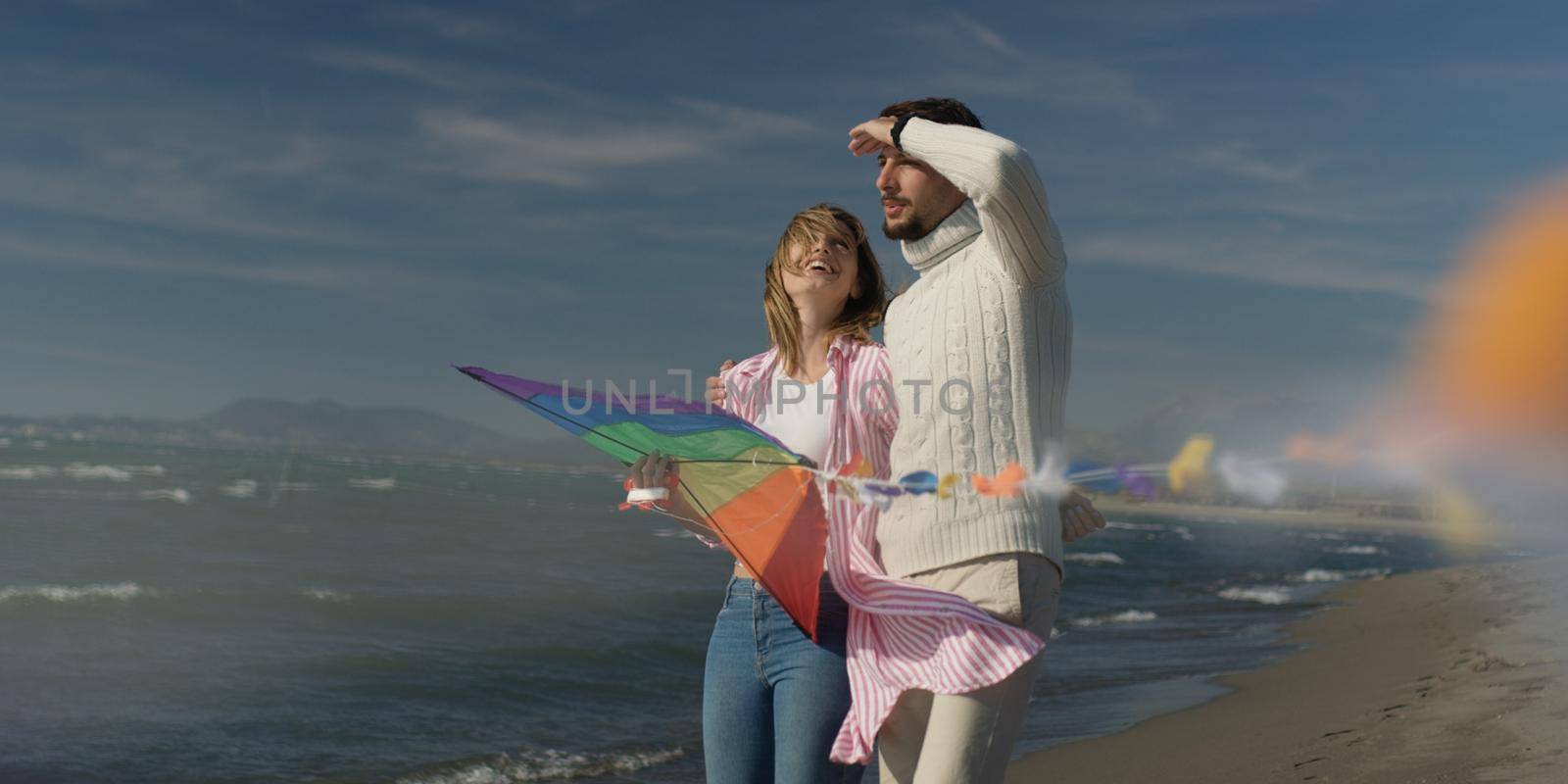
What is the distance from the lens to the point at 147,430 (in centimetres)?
16700

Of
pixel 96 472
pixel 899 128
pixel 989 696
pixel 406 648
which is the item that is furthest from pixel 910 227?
pixel 96 472

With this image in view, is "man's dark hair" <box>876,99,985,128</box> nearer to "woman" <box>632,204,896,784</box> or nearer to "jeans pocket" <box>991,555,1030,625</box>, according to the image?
"woman" <box>632,204,896,784</box>

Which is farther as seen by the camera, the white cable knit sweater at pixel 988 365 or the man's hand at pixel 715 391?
the man's hand at pixel 715 391

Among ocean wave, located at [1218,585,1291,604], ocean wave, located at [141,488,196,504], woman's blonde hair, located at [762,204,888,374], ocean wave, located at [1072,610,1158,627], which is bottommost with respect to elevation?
ocean wave, located at [1218,585,1291,604]

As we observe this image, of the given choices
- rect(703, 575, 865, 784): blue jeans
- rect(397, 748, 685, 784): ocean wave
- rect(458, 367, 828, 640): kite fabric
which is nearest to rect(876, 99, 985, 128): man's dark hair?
rect(458, 367, 828, 640): kite fabric

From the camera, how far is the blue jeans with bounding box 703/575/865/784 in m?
2.69

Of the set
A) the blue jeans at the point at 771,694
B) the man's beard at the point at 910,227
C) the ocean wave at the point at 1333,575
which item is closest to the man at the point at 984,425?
the man's beard at the point at 910,227

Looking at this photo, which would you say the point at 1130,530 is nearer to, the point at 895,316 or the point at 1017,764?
the point at 1017,764

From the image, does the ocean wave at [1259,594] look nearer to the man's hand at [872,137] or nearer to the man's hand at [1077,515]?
the man's hand at [1077,515]

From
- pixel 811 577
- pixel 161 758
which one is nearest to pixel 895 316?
pixel 811 577

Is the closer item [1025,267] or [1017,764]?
[1025,267]

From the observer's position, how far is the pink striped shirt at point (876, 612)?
7.48 ft

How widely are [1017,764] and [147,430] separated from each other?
183282mm

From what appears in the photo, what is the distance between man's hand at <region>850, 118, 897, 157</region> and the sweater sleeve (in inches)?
5.0
